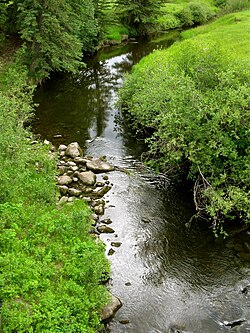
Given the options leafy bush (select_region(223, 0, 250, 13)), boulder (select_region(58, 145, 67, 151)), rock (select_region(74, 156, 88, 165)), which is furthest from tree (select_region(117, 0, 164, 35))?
rock (select_region(74, 156, 88, 165))

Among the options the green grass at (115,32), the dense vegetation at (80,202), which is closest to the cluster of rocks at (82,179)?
the dense vegetation at (80,202)

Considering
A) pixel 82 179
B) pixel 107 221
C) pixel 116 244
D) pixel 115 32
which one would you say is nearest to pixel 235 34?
pixel 115 32

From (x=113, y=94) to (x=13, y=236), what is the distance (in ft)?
74.3

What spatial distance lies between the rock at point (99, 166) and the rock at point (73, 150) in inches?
48.2

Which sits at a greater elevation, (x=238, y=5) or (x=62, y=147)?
(x=238, y=5)

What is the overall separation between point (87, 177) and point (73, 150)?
317 centimetres

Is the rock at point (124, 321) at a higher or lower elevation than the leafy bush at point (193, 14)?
lower

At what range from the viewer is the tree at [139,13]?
54375 millimetres

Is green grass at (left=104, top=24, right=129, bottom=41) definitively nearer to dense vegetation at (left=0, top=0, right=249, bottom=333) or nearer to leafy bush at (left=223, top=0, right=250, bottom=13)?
leafy bush at (left=223, top=0, right=250, bottom=13)

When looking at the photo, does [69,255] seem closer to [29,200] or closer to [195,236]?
[29,200]

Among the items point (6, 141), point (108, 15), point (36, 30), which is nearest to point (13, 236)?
point (6, 141)

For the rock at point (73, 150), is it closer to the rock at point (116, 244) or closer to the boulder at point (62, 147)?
the boulder at point (62, 147)

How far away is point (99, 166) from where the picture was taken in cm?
2077

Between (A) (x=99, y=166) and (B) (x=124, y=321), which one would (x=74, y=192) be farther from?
(B) (x=124, y=321)
